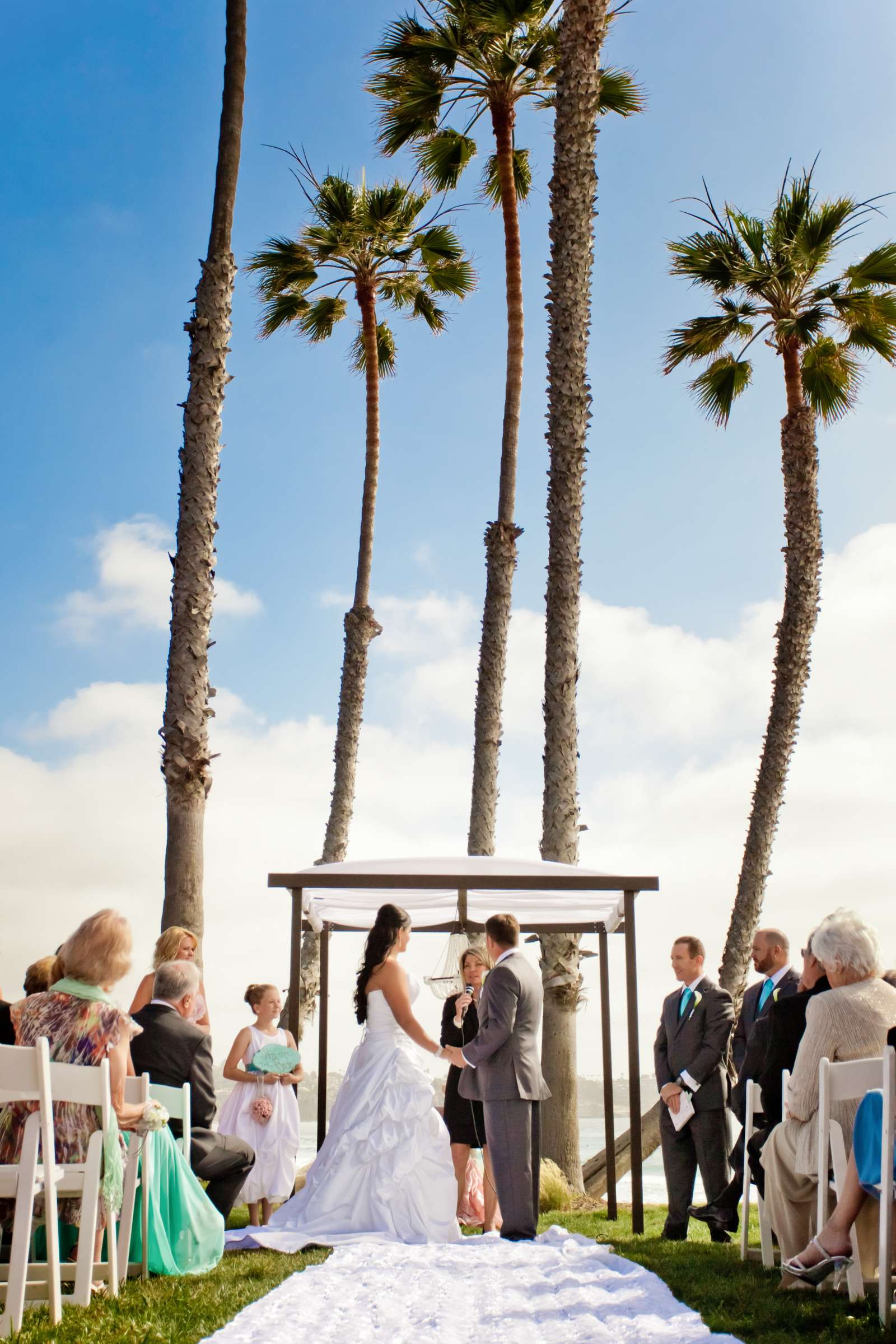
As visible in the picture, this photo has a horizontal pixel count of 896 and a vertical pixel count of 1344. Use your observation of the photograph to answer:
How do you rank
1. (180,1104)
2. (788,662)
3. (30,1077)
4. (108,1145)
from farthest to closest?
1. (788,662)
2. (180,1104)
3. (108,1145)
4. (30,1077)

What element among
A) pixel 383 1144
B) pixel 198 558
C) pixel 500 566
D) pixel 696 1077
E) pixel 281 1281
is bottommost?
pixel 281 1281

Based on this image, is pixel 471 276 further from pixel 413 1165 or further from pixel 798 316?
pixel 413 1165

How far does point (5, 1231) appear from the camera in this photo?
5258 mm

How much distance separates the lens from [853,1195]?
4816 mm

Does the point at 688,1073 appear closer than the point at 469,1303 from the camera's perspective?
No

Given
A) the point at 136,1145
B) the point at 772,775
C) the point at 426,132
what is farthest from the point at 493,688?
the point at 136,1145

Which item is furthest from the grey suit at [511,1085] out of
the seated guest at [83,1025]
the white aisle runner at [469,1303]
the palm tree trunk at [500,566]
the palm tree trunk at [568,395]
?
the palm tree trunk at [500,566]

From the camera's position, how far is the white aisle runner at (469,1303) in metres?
4.46

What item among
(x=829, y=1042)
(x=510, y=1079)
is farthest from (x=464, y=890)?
(x=829, y=1042)

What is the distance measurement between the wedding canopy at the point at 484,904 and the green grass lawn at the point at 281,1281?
211 centimetres

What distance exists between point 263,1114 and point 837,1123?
4750 millimetres

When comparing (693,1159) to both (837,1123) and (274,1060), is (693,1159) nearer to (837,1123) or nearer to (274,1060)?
(274,1060)

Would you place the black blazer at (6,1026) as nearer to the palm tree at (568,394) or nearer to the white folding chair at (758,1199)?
the white folding chair at (758,1199)

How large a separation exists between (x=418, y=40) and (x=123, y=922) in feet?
49.4
